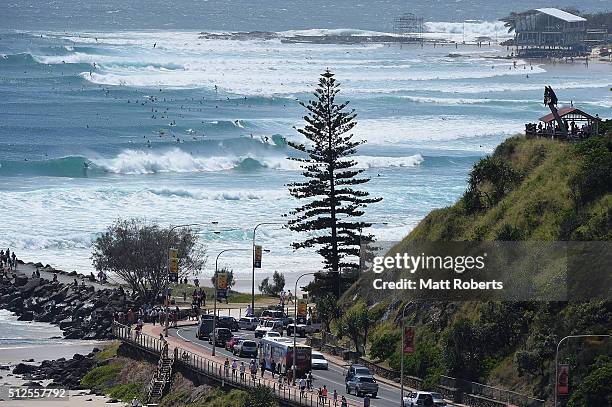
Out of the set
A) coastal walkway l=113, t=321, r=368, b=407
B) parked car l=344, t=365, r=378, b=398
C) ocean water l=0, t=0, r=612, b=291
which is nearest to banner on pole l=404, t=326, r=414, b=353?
coastal walkway l=113, t=321, r=368, b=407

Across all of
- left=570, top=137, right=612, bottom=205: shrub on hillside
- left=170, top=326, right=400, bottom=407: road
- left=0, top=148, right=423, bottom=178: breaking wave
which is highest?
left=570, top=137, right=612, bottom=205: shrub on hillside

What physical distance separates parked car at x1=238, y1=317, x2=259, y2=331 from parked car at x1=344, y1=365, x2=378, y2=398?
48.4ft

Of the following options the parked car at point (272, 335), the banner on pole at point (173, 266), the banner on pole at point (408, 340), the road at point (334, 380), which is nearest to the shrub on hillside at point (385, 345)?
the road at point (334, 380)

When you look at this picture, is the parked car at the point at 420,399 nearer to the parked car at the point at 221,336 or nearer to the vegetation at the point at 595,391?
the vegetation at the point at 595,391

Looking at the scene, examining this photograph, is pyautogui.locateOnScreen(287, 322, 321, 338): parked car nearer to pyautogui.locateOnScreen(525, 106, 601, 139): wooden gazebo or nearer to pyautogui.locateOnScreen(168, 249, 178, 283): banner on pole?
pyautogui.locateOnScreen(168, 249, 178, 283): banner on pole

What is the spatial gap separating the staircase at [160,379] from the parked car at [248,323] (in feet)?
28.6

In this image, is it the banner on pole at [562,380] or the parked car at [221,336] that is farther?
the parked car at [221,336]

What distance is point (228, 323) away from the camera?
65875 millimetres

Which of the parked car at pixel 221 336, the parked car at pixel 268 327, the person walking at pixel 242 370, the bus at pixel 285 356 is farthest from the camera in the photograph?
the parked car at pixel 268 327

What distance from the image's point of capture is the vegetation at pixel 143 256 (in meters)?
75.4

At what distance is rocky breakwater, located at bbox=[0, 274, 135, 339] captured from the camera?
7262 centimetres

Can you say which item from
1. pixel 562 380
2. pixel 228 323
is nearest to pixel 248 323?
pixel 228 323

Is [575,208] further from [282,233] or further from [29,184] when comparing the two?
[29,184]

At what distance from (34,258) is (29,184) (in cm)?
2729
